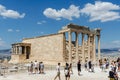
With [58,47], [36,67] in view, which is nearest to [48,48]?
[58,47]

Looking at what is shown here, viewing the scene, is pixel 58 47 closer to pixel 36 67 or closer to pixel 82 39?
pixel 82 39

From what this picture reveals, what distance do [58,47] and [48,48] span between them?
3.15m

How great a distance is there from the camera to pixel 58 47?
44.2 metres

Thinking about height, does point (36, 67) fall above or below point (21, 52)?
below

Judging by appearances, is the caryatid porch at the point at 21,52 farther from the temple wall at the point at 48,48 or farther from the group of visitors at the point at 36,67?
the group of visitors at the point at 36,67

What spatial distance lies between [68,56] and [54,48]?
9.97ft

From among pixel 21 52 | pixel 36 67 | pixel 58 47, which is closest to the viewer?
pixel 36 67

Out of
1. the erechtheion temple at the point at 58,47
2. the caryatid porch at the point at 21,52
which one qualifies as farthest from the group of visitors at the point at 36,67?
the caryatid porch at the point at 21,52

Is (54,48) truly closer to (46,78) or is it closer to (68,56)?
(68,56)

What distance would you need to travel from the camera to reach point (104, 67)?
29.7 meters

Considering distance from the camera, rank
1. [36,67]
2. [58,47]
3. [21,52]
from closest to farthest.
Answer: [36,67], [58,47], [21,52]

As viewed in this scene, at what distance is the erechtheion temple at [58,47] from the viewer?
43.4 meters

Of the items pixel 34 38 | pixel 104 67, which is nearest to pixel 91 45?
pixel 34 38

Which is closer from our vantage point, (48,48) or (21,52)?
(48,48)
